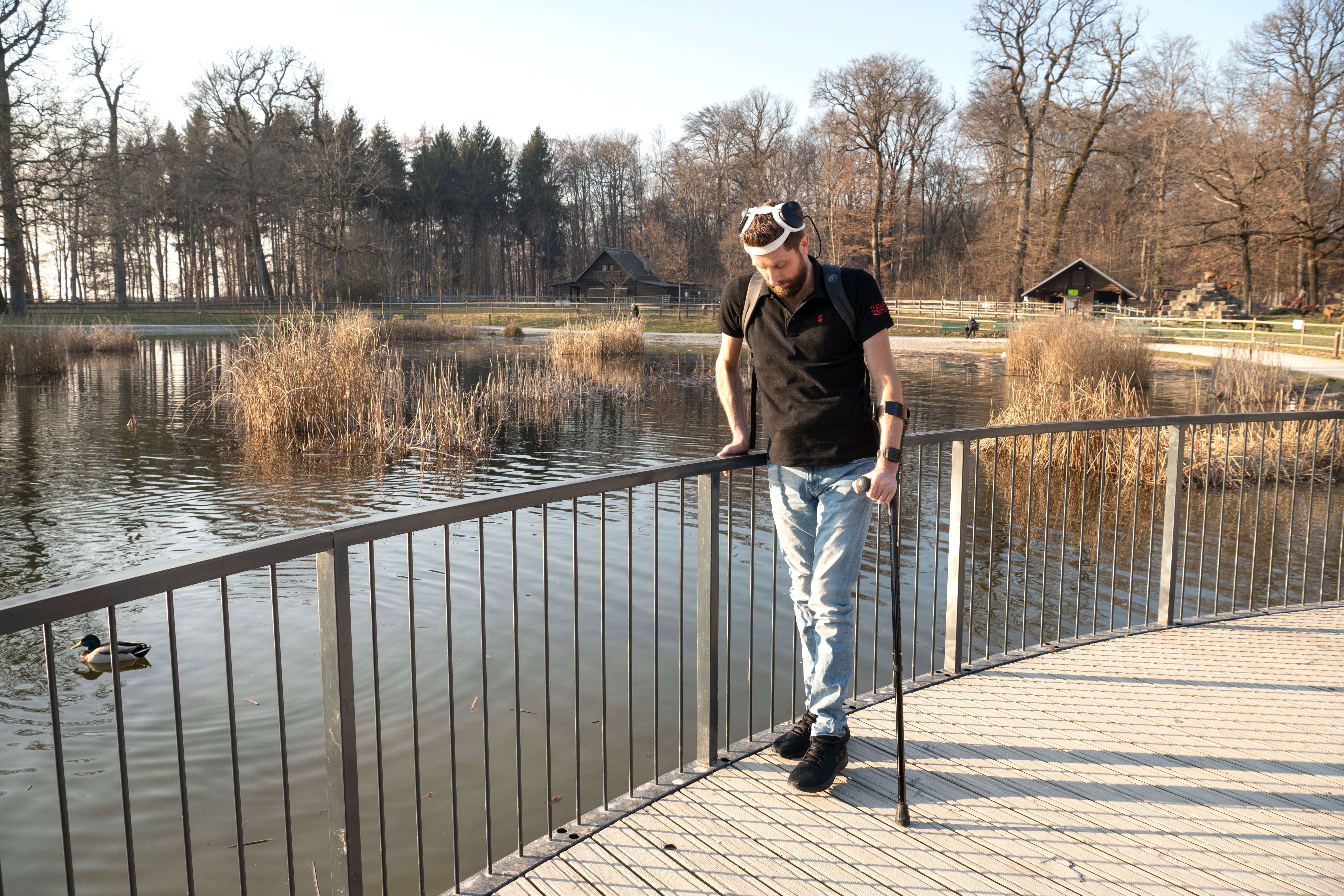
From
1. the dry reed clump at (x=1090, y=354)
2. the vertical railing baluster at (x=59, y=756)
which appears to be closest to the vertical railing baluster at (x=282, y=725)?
the vertical railing baluster at (x=59, y=756)

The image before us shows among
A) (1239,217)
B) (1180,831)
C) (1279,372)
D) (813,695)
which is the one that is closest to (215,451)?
(813,695)

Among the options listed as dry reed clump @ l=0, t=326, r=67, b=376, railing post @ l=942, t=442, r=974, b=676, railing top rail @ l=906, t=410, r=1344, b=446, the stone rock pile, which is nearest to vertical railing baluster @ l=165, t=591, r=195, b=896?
railing top rail @ l=906, t=410, r=1344, b=446

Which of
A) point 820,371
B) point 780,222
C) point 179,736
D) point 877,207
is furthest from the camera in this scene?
point 877,207

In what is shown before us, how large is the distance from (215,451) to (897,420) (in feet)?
40.3

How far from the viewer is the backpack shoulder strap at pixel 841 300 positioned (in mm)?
2785

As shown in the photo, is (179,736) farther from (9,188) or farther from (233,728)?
(9,188)

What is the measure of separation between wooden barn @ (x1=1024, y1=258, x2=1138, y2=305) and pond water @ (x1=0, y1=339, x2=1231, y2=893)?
1335 inches

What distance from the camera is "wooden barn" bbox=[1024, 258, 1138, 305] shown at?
134 feet

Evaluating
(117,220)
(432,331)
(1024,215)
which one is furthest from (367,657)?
(1024,215)

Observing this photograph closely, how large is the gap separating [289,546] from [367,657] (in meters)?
4.51

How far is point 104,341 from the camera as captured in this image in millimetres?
26094

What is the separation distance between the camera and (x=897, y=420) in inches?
111

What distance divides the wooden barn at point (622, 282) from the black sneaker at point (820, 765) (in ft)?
180

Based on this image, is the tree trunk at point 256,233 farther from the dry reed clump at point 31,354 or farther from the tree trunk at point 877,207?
the tree trunk at point 877,207
